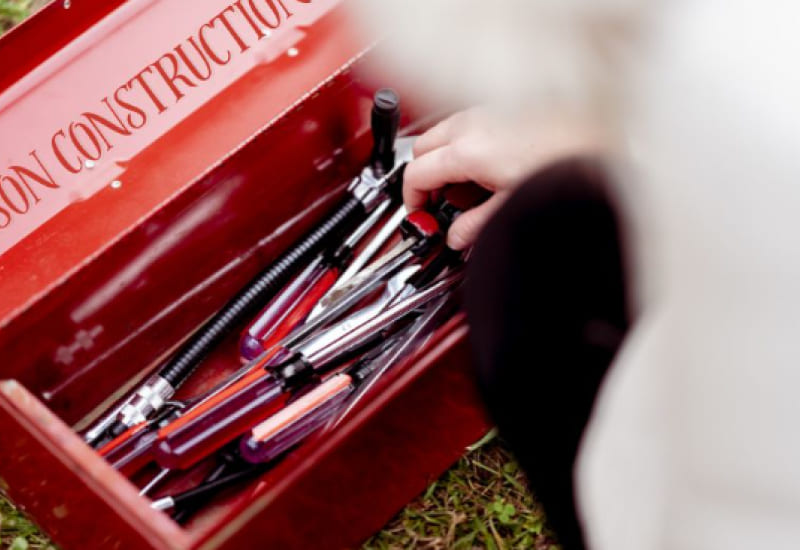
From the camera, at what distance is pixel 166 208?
0.87m

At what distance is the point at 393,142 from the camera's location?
964 mm

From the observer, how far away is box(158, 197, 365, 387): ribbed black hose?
3.13 ft

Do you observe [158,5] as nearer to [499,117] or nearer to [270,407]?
[270,407]

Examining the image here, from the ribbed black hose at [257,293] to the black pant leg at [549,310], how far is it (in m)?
0.50

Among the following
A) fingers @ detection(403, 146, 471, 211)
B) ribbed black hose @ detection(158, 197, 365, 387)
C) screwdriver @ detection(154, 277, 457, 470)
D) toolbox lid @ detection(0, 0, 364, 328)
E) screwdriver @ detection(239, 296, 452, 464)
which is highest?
toolbox lid @ detection(0, 0, 364, 328)

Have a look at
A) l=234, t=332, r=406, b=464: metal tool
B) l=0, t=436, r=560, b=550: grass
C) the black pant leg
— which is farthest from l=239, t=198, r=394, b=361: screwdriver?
the black pant leg

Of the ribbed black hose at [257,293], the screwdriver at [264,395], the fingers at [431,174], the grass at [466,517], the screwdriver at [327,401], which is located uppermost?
the fingers at [431,174]

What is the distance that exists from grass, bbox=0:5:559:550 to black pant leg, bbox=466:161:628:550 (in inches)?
21.4

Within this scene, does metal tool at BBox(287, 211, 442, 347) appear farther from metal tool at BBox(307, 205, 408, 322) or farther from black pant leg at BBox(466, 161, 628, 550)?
black pant leg at BBox(466, 161, 628, 550)

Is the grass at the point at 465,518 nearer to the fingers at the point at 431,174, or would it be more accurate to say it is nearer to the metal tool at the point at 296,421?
the metal tool at the point at 296,421

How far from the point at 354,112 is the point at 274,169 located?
0.12 metres

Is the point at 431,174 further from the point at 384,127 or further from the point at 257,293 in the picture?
the point at 257,293

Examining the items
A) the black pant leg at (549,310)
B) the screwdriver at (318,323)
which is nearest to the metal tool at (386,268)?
the screwdriver at (318,323)

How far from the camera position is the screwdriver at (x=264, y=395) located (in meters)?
0.85
